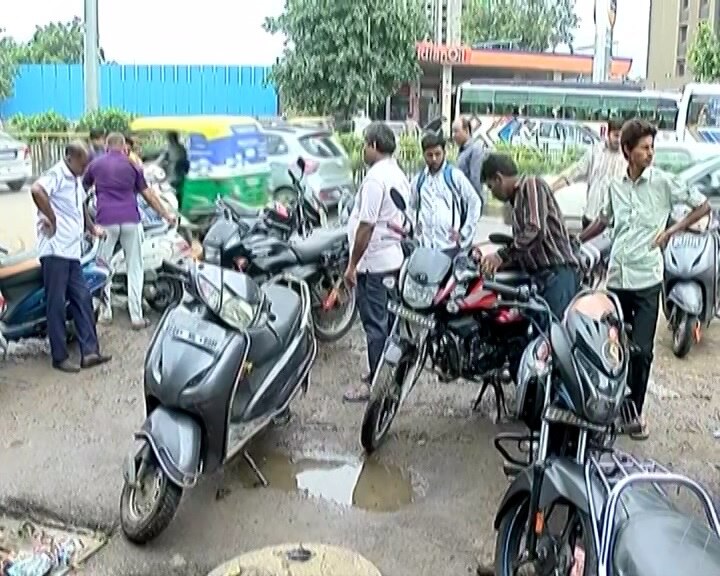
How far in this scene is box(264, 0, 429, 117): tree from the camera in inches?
1053

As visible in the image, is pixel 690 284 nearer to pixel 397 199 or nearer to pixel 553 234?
pixel 553 234

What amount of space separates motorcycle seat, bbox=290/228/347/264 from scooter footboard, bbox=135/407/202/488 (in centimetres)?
294

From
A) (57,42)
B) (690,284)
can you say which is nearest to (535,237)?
(690,284)

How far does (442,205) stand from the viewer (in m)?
6.71

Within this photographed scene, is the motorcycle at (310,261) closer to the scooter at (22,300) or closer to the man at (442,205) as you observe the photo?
the man at (442,205)

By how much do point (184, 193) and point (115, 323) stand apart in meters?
3.74

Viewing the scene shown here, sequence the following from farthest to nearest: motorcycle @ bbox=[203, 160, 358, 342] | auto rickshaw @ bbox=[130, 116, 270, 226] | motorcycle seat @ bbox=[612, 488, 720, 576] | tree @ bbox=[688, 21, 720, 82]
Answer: tree @ bbox=[688, 21, 720, 82], auto rickshaw @ bbox=[130, 116, 270, 226], motorcycle @ bbox=[203, 160, 358, 342], motorcycle seat @ bbox=[612, 488, 720, 576]

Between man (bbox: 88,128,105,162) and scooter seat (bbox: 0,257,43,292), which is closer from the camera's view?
scooter seat (bbox: 0,257,43,292)

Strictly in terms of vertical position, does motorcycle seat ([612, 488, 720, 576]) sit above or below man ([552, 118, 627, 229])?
below

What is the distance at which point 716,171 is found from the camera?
1053 centimetres

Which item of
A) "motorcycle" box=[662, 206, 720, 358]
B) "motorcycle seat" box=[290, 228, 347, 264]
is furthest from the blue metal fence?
"motorcycle" box=[662, 206, 720, 358]

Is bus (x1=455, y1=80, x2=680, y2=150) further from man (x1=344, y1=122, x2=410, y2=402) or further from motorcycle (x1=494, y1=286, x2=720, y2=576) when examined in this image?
motorcycle (x1=494, y1=286, x2=720, y2=576)

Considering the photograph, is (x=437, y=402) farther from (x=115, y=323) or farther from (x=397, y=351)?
(x=115, y=323)

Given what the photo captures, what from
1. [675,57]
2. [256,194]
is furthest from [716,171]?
[675,57]
